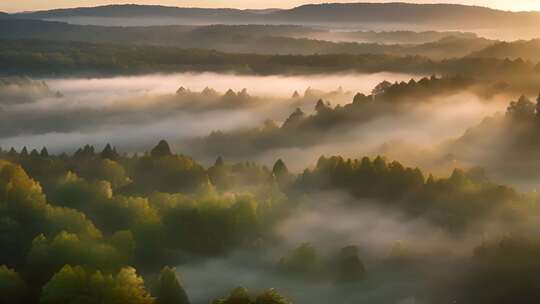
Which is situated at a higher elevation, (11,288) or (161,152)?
(161,152)

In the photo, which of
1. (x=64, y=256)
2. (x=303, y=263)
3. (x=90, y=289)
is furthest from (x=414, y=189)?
(x=90, y=289)

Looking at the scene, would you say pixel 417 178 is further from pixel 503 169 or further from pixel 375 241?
pixel 503 169

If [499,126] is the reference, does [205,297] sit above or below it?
below

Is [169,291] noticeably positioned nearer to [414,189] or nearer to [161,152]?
[414,189]

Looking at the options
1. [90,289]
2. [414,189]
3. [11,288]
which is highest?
[414,189]

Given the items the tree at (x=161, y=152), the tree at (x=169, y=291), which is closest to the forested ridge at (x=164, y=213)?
the tree at (x=169, y=291)

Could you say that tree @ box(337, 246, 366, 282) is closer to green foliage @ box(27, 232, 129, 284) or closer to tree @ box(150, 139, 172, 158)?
green foliage @ box(27, 232, 129, 284)

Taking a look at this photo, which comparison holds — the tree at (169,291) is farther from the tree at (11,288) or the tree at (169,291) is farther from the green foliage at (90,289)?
the tree at (11,288)

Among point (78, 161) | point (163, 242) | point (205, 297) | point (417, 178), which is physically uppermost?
point (78, 161)

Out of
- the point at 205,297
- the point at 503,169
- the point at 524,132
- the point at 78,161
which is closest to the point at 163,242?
the point at 205,297
